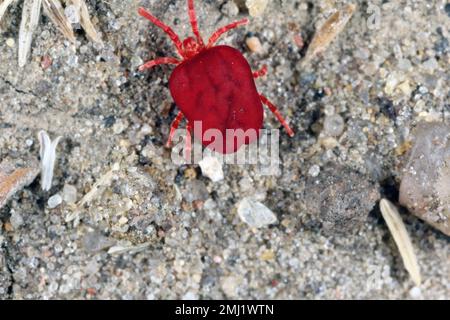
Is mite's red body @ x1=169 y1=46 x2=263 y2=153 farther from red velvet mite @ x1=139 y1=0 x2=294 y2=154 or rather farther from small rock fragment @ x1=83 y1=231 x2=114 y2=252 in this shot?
small rock fragment @ x1=83 y1=231 x2=114 y2=252

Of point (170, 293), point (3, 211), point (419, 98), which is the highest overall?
point (419, 98)

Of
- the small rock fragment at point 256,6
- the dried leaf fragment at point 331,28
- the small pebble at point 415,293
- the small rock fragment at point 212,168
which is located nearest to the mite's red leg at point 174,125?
the small rock fragment at point 212,168

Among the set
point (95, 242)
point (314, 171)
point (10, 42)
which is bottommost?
point (95, 242)

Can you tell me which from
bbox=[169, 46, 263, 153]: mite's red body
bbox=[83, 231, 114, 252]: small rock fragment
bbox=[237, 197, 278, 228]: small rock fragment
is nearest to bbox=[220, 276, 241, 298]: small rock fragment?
bbox=[237, 197, 278, 228]: small rock fragment

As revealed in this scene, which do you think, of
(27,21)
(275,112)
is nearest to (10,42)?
(27,21)

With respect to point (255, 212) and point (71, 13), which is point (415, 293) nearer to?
point (255, 212)

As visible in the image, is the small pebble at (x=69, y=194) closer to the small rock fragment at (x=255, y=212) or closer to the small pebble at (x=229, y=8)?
the small rock fragment at (x=255, y=212)

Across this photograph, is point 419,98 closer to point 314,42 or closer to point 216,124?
point 314,42

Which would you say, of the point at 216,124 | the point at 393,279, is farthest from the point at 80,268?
the point at 393,279
